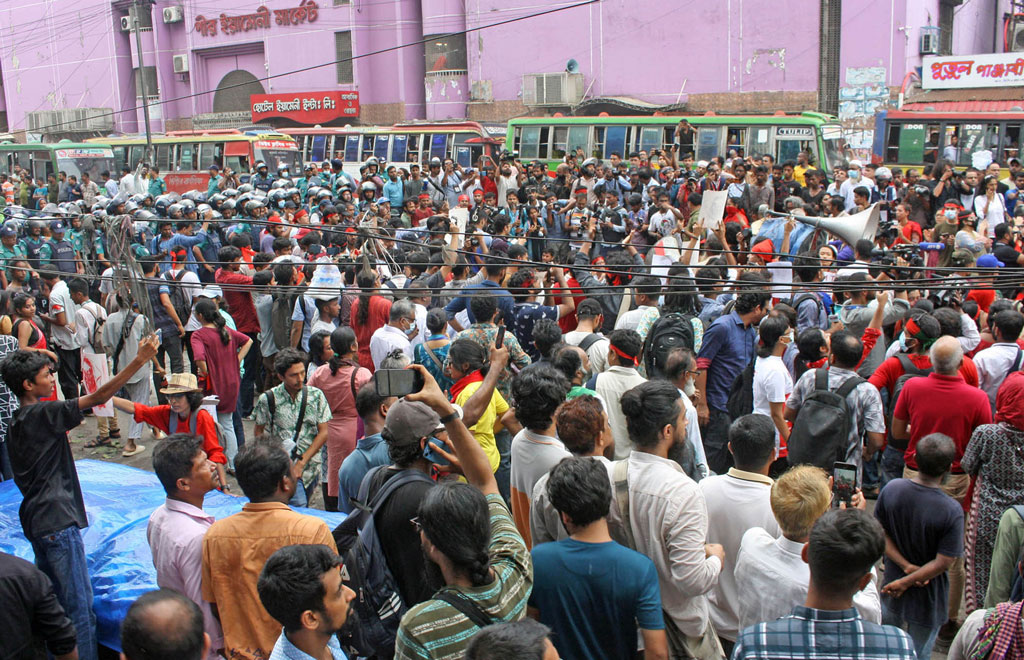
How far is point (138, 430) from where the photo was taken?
328 inches

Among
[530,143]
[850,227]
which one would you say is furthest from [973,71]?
[850,227]

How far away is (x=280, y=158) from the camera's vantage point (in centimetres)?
2617

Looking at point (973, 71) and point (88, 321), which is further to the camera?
point (973, 71)

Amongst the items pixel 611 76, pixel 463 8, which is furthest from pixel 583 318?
pixel 463 8

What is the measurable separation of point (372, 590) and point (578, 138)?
66.5ft

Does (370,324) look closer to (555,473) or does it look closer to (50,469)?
(50,469)

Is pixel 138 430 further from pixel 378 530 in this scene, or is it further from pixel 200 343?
pixel 378 530

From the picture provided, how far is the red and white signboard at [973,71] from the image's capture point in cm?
2327

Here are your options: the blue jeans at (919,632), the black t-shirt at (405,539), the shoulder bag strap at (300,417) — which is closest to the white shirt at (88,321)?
the shoulder bag strap at (300,417)

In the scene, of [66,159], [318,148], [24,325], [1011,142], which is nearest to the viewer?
[24,325]

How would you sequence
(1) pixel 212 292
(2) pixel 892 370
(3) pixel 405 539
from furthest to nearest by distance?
(1) pixel 212 292 < (2) pixel 892 370 < (3) pixel 405 539

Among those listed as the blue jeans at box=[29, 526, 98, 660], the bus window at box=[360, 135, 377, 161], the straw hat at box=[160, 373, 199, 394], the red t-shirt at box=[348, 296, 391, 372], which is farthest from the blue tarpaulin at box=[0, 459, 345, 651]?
the bus window at box=[360, 135, 377, 161]

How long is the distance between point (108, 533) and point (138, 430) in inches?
134

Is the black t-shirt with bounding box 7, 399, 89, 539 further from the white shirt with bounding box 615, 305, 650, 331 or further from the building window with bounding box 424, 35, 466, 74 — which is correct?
the building window with bounding box 424, 35, 466, 74
